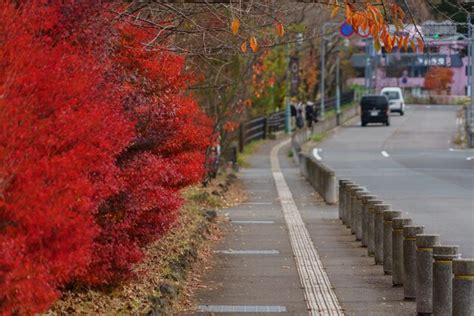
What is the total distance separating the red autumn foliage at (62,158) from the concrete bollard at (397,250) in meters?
3.18

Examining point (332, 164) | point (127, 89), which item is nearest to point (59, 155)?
point (127, 89)

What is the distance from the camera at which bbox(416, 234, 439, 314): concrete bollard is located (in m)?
10.3

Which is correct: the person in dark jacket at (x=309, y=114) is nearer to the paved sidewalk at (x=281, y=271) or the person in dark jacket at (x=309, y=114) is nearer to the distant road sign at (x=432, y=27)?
the paved sidewalk at (x=281, y=271)

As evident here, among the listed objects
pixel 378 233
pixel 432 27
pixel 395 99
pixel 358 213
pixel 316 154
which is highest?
pixel 432 27

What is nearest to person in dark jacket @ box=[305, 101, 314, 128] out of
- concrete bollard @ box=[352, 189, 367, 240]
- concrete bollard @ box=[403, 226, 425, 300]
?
concrete bollard @ box=[352, 189, 367, 240]

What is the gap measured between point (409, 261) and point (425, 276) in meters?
0.78

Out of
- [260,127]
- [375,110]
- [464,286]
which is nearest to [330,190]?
[464,286]

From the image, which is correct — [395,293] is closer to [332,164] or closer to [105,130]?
[105,130]

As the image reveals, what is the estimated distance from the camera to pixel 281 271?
13.6 m

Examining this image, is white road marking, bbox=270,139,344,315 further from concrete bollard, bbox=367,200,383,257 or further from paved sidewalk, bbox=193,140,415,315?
concrete bollard, bbox=367,200,383,257

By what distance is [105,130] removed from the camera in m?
7.30

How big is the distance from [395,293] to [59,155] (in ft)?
19.8

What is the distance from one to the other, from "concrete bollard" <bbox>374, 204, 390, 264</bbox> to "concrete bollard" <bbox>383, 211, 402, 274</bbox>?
1.32ft

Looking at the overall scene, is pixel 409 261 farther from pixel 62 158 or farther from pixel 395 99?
pixel 395 99
